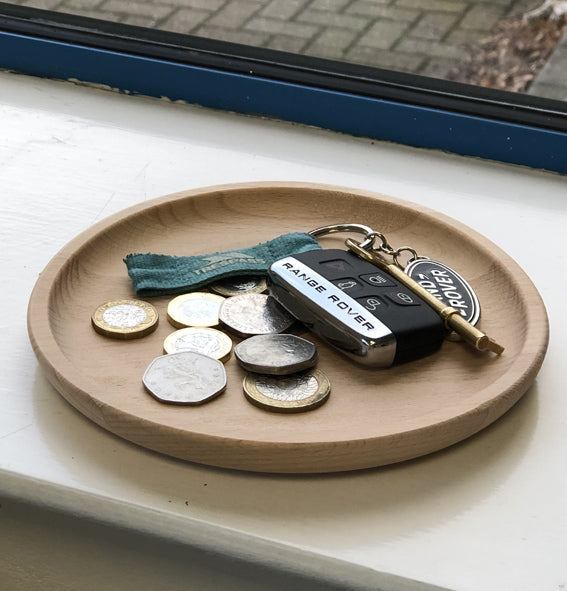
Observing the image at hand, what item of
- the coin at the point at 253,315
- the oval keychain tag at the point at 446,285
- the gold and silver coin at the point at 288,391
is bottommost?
the coin at the point at 253,315

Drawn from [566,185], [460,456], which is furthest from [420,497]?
[566,185]

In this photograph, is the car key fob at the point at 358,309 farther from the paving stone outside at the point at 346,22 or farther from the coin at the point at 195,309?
the paving stone outside at the point at 346,22

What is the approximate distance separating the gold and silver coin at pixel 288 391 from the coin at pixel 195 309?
0.07 m

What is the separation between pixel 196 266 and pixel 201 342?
0.09 m

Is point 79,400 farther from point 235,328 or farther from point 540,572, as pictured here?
point 540,572

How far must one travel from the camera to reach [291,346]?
0.53m

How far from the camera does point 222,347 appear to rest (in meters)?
0.54

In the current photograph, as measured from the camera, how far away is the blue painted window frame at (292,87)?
885mm

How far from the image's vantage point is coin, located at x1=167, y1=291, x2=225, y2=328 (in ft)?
1.86

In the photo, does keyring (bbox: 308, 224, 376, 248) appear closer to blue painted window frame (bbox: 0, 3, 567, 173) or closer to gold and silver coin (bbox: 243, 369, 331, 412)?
gold and silver coin (bbox: 243, 369, 331, 412)

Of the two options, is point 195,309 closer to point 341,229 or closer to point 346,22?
point 341,229

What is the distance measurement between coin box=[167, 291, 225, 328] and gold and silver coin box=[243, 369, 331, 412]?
0.23 ft

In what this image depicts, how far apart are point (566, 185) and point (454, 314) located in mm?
384

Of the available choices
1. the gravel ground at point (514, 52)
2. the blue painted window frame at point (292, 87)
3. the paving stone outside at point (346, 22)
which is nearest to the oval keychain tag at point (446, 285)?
the blue painted window frame at point (292, 87)
